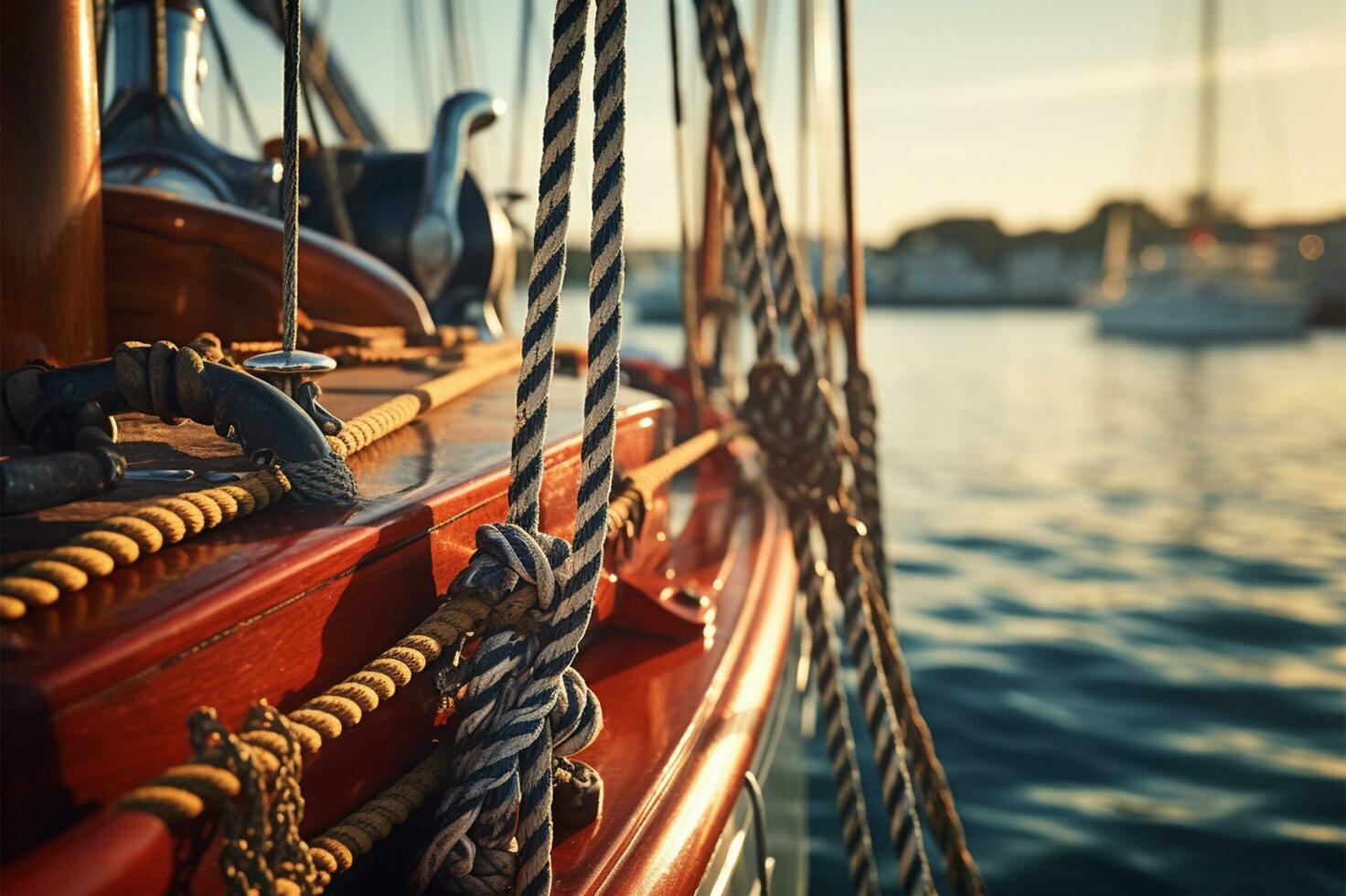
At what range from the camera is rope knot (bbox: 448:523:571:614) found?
896 millimetres

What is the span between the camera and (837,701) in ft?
6.02

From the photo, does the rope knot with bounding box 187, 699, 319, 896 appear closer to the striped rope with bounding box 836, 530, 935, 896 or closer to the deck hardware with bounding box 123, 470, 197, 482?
the deck hardware with bounding box 123, 470, 197, 482

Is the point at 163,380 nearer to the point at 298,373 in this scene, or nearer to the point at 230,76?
the point at 298,373

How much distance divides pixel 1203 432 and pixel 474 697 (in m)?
14.0

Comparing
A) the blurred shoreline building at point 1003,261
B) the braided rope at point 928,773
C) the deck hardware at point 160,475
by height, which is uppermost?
the blurred shoreline building at point 1003,261

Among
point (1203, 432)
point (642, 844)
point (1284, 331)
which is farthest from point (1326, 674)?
point (1284, 331)

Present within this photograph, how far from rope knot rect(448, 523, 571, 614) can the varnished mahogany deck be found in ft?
0.22

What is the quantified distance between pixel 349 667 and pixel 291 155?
19.4 inches

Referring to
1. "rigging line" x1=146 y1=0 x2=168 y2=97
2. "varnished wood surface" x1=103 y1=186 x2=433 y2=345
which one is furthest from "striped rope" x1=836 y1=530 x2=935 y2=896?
"rigging line" x1=146 y1=0 x2=168 y2=97

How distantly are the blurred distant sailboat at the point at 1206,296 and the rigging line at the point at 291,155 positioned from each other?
3213 centimetres

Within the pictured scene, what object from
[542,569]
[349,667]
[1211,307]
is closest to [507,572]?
[542,569]

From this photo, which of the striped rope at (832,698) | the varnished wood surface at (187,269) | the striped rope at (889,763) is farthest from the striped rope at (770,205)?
the varnished wood surface at (187,269)

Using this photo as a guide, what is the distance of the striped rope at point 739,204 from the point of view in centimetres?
171

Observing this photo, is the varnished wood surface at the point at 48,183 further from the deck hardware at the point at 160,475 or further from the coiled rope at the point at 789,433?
the coiled rope at the point at 789,433
